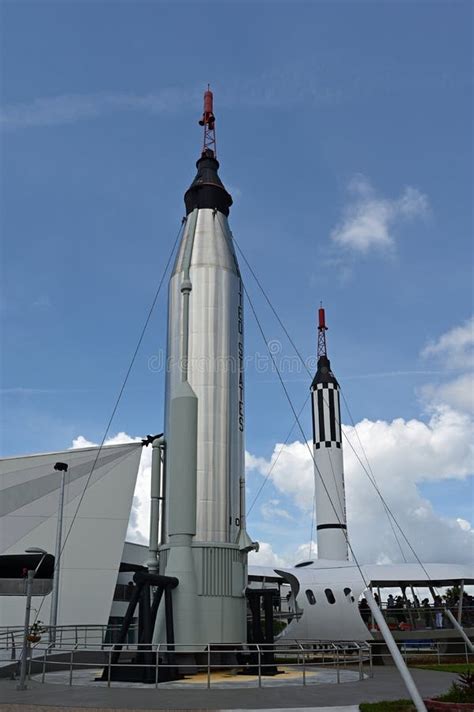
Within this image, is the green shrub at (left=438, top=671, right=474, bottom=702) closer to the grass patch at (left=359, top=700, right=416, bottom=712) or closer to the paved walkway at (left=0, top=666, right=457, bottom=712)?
the grass patch at (left=359, top=700, right=416, bottom=712)

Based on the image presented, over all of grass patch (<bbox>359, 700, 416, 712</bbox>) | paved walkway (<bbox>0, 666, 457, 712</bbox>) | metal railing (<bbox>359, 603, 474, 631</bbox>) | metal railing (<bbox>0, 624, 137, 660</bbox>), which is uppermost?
metal railing (<bbox>359, 603, 474, 631</bbox>)


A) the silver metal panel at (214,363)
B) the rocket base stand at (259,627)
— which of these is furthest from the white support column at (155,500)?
the rocket base stand at (259,627)

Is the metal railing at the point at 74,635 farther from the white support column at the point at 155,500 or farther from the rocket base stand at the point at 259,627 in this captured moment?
the rocket base stand at the point at 259,627

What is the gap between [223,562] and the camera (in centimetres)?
1812

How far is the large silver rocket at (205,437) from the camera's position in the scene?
1767 centimetres

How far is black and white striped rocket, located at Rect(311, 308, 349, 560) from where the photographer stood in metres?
38.4

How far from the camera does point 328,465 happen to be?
39812 mm

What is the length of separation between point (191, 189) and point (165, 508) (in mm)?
10615

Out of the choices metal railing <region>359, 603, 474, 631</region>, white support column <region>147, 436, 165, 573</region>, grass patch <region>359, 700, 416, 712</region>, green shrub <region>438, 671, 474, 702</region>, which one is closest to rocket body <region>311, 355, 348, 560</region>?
metal railing <region>359, 603, 474, 631</region>

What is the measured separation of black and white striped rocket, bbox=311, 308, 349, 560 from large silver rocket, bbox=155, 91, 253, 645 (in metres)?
19.0

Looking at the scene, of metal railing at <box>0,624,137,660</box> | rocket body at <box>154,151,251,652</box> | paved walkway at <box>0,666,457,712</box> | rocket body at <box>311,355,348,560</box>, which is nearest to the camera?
paved walkway at <box>0,666,457,712</box>

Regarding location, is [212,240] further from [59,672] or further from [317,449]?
[317,449]

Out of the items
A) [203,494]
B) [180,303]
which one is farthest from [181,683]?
[180,303]

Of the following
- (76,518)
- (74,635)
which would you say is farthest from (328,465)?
(74,635)
